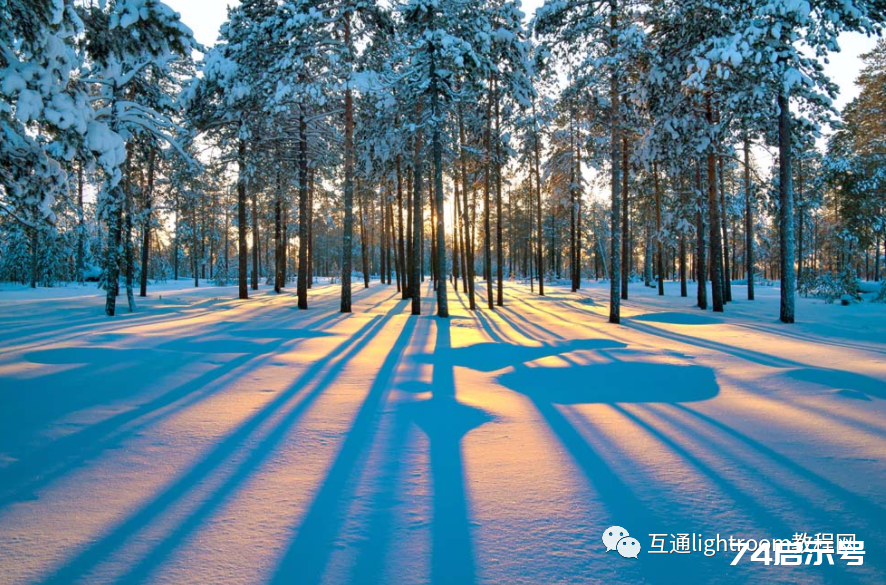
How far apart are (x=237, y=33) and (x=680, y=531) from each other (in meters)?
19.0

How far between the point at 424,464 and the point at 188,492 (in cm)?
168

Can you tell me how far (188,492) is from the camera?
121 inches

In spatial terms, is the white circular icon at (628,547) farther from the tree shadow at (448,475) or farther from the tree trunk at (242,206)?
the tree trunk at (242,206)

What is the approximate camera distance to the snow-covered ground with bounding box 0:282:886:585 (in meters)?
2.35

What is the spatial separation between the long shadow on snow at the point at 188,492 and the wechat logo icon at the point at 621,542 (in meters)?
2.38

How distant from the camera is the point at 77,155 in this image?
686 cm

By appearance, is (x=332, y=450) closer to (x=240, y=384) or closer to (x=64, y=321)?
(x=240, y=384)

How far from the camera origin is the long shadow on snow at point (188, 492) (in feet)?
7.45

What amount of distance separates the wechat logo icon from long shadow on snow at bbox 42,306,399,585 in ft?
7.79

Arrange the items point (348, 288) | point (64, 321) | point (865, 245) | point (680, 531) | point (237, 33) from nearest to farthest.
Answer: point (680, 531) → point (64, 321) → point (237, 33) → point (348, 288) → point (865, 245)

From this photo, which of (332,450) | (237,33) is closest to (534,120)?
(237,33)

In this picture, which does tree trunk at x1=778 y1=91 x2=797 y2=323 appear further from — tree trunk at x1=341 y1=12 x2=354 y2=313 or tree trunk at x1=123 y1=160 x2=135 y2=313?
tree trunk at x1=123 y1=160 x2=135 y2=313

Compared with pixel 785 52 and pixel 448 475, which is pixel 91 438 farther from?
pixel 785 52

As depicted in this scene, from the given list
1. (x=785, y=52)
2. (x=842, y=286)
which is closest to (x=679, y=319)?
(x=785, y=52)
